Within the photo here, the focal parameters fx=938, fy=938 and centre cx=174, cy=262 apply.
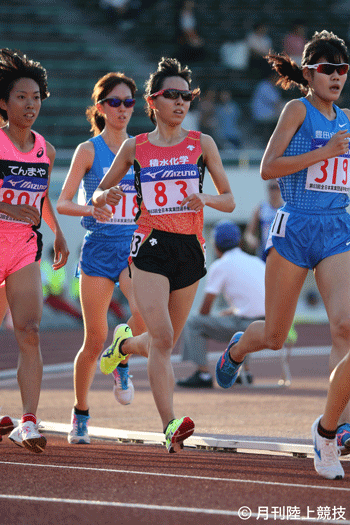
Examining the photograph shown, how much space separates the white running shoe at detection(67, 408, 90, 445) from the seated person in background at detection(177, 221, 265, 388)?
11.8ft

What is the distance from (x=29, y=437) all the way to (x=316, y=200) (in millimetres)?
2094

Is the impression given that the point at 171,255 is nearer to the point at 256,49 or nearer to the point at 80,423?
the point at 80,423

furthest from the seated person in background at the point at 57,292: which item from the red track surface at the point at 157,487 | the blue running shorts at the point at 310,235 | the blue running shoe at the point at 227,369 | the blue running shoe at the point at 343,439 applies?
the blue running shoe at the point at 343,439

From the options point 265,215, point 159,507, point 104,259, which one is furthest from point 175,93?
point 265,215

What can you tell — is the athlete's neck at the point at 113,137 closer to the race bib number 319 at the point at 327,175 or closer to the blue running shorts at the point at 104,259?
the blue running shorts at the point at 104,259

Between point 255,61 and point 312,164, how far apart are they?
62.1ft

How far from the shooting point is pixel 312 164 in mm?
5094

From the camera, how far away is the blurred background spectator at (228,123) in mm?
20375

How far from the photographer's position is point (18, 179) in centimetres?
575

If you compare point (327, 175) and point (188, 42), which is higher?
point (188, 42)

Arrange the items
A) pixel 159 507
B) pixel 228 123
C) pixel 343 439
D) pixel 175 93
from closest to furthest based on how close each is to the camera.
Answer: pixel 159 507 < pixel 343 439 < pixel 175 93 < pixel 228 123

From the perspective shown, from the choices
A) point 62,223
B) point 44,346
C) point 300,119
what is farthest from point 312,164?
point 62,223

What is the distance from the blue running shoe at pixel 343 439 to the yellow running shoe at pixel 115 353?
1.81 m

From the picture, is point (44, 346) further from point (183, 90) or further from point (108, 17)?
point (108, 17)
